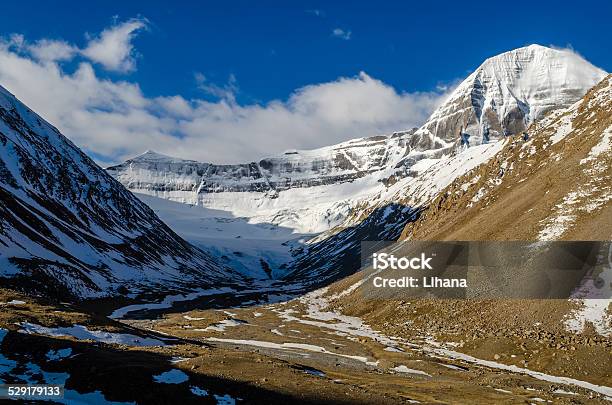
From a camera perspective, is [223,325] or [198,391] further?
[223,325]

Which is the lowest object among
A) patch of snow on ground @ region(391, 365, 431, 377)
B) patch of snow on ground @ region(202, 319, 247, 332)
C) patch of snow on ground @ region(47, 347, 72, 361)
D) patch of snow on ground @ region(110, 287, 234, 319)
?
patch of snow on ground @ region(110, 287, 234, 319)

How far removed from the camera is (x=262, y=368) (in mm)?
48062

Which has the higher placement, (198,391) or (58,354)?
(58,354)

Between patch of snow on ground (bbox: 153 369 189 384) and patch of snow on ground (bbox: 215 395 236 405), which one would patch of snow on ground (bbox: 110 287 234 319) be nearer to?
patch of snow on ground (bbox: 153 369 189 384)

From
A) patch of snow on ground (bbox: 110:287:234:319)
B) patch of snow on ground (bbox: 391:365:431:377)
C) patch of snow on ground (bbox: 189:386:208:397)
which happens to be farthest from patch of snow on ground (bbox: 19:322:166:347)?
patch of snow on ground (bbox: 110:287:234:319)

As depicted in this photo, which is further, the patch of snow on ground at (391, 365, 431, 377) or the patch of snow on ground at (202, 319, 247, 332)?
the patch of snow on ground at (202, 319, 247, 332)

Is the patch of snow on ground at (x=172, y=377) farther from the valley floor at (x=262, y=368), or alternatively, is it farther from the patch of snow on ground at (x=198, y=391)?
the patch of snow on ground at (x=198, y=391)

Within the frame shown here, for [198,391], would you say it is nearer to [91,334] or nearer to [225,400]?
[225,400]

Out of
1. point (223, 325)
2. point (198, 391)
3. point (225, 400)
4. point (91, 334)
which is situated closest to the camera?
point (225, 400)

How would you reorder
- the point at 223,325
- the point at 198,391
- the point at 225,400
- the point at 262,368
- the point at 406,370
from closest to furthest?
the point at 225,400, the point at 198,391, the point at 262,368, the point at 406,370, the point at 223,325

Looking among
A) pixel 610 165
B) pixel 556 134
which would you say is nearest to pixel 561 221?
pixel 610 165

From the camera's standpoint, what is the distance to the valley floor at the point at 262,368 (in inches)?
1449

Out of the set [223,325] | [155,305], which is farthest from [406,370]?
[155,305]

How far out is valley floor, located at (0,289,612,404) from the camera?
36.8 metres
